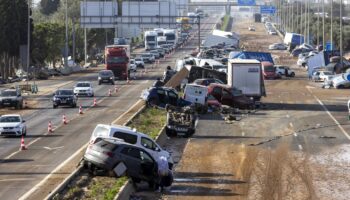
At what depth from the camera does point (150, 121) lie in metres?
45.4

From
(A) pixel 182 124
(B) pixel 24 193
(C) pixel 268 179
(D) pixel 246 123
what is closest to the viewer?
(B) pixel 24 193

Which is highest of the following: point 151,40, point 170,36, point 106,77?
point 170,36

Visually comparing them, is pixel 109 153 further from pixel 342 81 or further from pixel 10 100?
pixel 342 81

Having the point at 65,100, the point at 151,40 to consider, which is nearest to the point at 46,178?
the point at 65,100

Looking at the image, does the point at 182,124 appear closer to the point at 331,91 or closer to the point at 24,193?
the point at 24,193

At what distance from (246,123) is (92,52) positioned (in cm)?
12296

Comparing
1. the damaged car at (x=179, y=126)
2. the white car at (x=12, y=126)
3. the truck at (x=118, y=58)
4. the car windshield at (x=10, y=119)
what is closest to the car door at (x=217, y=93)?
the damaged car at (x=179, y=126)

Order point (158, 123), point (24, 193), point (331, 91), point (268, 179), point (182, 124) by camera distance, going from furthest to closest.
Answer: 1. point (331, 91)
2. point (158, 123)
3. point (182, 124)
4. point (268, 179)
5. point (24, 193)

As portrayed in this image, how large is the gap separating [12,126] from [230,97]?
18588 millimetres

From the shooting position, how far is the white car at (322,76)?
82.8 meters

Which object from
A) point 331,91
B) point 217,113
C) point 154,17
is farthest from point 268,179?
point 154,17

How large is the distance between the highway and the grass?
6.85ft

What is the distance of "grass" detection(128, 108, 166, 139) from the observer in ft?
136

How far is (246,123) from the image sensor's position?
4975cm
